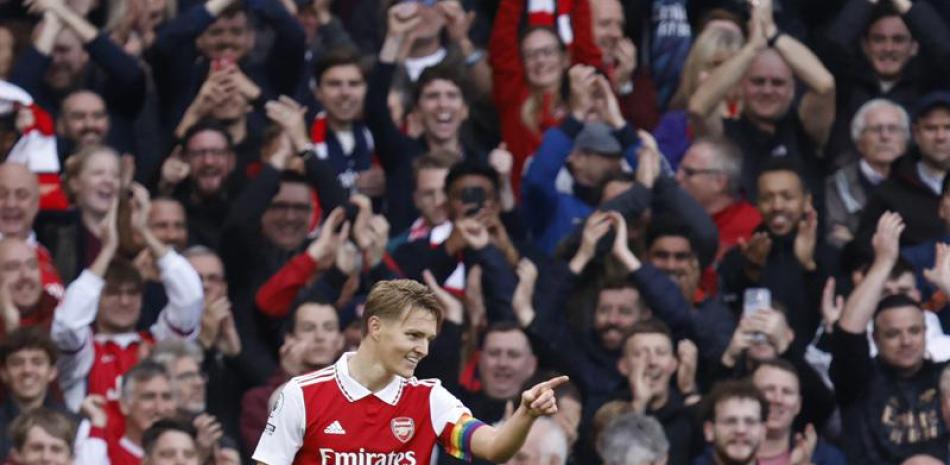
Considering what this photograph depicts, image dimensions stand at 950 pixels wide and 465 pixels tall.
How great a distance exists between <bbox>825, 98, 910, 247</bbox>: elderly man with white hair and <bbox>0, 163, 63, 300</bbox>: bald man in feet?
16.1

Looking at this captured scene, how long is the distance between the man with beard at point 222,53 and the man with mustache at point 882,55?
3.68 meters

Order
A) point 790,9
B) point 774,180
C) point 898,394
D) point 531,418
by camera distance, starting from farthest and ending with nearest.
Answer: point 790,9
point 774,180
point 898,394
point 531,418

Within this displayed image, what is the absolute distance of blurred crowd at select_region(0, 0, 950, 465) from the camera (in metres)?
14.6

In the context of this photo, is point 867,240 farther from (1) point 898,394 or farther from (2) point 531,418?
(2) point 531,418

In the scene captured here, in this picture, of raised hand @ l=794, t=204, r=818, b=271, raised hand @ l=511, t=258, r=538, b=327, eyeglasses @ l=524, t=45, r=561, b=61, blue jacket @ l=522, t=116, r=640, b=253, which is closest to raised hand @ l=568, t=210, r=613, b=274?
raised hand @ l=511, t=258, r=538, b=327

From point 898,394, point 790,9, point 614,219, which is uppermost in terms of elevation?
point 790,9

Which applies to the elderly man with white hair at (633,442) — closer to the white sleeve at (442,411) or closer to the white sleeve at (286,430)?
the white sleeve at (442,411)

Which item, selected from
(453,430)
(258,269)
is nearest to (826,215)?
(258,269)

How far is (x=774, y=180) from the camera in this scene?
1595 centimetres

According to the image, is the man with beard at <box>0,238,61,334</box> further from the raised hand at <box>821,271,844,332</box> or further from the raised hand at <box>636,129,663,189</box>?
the raised hand at <box>821,271,844,332</box>

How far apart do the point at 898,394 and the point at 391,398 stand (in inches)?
213

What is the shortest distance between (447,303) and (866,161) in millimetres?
3329

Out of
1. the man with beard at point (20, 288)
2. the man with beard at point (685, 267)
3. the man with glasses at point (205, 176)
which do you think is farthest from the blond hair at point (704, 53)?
the man with beard at point (20, 288)

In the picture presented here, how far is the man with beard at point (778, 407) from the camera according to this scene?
14.4 meters
